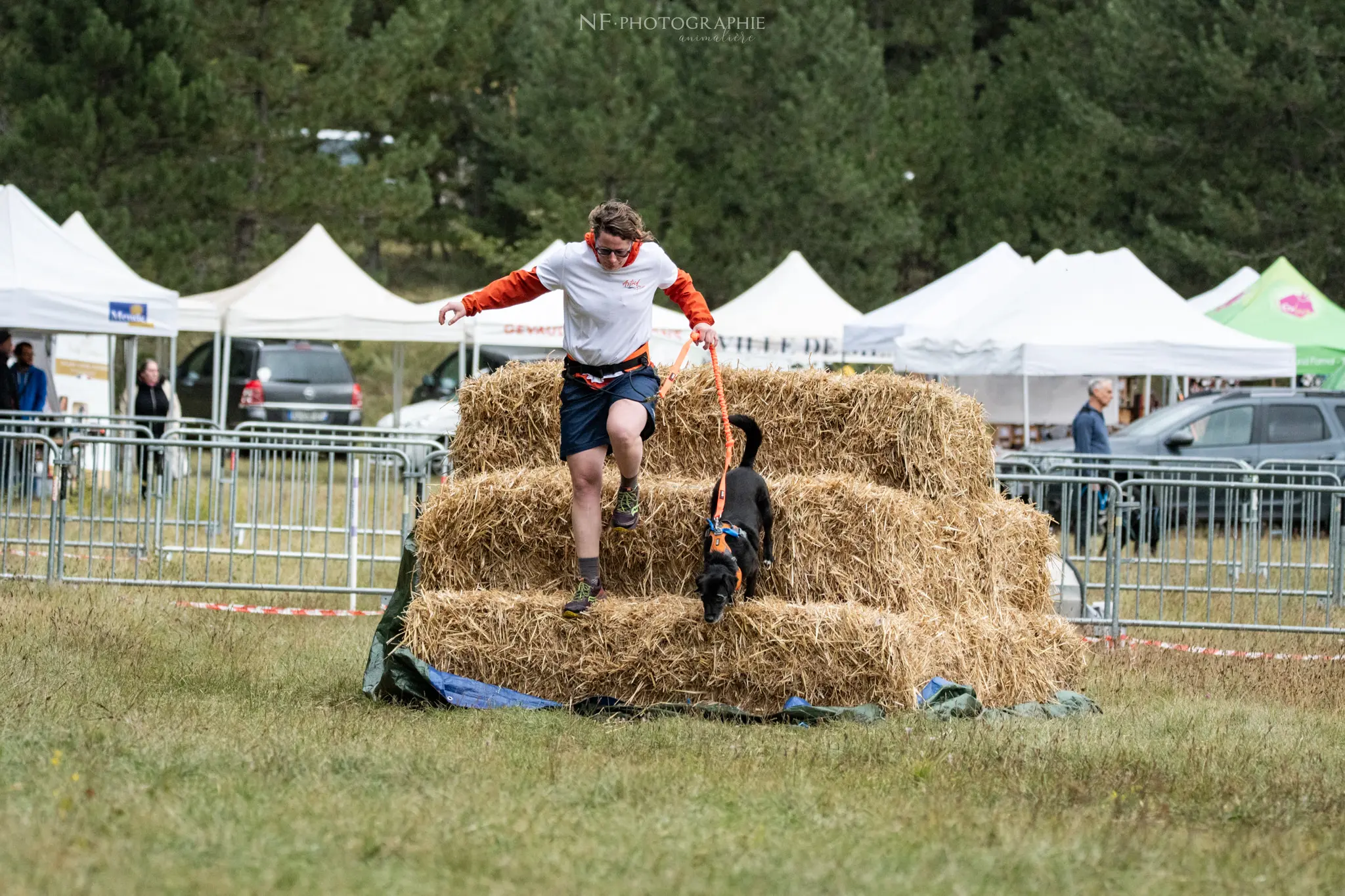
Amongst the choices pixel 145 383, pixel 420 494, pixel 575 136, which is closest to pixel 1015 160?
pixel 575 136

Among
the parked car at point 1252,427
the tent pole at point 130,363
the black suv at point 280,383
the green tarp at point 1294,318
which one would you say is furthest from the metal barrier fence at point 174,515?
the green tarp at point 1294,318

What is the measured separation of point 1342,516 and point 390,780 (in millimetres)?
9348

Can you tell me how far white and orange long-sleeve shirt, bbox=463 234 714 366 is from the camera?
25.2ft

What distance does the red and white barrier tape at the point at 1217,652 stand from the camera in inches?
420

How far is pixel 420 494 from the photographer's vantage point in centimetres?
1343

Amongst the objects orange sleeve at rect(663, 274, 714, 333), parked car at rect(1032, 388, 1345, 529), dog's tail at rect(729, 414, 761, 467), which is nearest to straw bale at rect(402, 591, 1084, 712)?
dog's tail at rect(729, 414, 761, 467)

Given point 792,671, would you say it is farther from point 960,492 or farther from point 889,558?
point 960,492

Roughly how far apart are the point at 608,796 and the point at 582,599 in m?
2.09

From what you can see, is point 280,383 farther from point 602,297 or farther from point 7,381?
point 602,297

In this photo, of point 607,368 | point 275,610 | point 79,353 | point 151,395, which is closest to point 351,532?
point 275,610

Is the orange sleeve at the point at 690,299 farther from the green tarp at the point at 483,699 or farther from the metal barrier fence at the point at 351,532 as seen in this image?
the metal barrier fence at the point at 351,532

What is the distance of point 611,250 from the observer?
759 cm

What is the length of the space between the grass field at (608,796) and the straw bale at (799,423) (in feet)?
4.99

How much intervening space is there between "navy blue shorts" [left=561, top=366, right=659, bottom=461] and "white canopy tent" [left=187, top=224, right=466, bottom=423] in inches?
567
